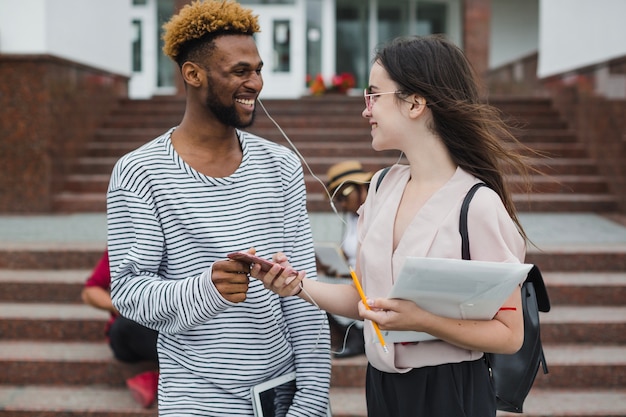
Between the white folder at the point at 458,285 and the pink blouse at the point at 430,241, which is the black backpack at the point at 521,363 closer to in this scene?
the pink blouse at the point at 430,241

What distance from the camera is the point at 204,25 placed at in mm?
2090

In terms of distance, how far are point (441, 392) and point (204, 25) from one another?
1.17m

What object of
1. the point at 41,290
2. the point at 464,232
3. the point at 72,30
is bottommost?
the point at 41,290

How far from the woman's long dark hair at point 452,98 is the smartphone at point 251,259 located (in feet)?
1.78

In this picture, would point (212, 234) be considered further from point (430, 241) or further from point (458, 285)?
point (458, 285)

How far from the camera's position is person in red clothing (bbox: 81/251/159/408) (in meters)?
4.16

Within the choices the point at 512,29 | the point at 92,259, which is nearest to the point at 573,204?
the point at 92,259

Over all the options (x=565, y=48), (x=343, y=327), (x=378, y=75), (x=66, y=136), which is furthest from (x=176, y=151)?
(x=565, y=48)

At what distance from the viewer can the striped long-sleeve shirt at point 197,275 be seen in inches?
79.5

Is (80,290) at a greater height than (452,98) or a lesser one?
lesser

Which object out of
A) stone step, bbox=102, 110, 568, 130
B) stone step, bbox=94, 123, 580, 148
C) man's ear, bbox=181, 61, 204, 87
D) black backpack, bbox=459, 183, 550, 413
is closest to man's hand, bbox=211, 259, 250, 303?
man's ear, bbox=181, 61, 204, 87

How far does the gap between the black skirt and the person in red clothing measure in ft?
7.93

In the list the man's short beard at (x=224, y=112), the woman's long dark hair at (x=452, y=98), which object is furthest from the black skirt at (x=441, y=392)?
the man's short beard at (x=224, y=112)

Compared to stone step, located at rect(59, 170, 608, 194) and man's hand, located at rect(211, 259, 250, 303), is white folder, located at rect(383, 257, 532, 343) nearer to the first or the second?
man's hand, located at rect(211, 259, 250, 303)
